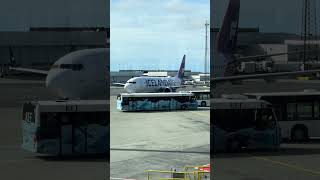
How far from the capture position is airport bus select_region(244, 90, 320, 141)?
501cm

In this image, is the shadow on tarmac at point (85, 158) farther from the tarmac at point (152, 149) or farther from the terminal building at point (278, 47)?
the tarmac at point (152, 149)

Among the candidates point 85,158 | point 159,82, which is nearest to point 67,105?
point 85,158

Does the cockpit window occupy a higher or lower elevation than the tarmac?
higher

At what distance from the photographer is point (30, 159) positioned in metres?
4.78

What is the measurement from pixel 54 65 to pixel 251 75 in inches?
87.9

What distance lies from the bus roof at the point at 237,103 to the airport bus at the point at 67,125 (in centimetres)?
123

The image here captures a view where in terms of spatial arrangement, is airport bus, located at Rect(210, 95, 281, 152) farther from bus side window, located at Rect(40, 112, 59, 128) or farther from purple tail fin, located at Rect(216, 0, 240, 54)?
bus side window, located at Rect(40, 112, 59, 128)

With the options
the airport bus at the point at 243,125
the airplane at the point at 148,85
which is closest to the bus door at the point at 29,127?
the airport bus at the point at 243,125

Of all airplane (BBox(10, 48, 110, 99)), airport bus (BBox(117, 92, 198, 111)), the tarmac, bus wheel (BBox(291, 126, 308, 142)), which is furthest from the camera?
airport bus (BBox(117, 92, 198, 111))

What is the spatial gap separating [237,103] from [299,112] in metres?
0.81

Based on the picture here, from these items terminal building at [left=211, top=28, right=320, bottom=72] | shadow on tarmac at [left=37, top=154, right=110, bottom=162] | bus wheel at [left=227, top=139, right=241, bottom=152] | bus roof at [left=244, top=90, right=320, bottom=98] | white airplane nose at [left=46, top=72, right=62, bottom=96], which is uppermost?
terminal building at [left=211, top=28, right=320, bottom=72]

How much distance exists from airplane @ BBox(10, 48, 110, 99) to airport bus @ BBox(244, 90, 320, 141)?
73.3 inches

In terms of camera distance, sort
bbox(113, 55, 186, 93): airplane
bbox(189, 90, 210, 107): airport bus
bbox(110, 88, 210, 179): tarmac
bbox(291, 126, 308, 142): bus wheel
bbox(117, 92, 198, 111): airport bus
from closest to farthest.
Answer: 1. bbox(291, 126, 308, 142): bus wheel
2. bbox(110, 88, 210, 179): tarmac
3. bbox(117, 92, 198, 111): airport bus
4. bbox(189, 90, 210, 107): airport bus
5. bbox(113, 55, 186, 93): airplane

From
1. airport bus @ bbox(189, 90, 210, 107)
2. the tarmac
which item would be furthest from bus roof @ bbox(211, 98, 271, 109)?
airport bus @ bbox(189, 90, 210, 107)
